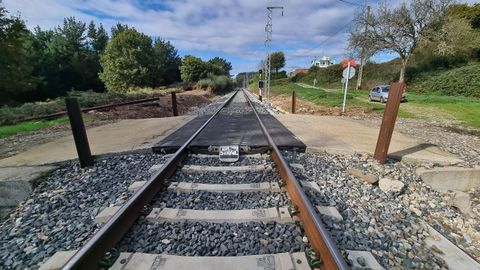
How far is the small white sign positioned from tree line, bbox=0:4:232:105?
124ft

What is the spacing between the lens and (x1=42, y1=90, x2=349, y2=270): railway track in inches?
76.8

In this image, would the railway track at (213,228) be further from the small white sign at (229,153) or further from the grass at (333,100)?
the grass at (333,100)

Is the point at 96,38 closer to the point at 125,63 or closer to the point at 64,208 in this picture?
the point at 125,63

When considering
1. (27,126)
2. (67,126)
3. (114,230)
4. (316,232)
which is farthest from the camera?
(27,126)

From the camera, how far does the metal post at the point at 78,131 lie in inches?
157

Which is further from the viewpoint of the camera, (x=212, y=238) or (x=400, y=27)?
(x=400, y=27)

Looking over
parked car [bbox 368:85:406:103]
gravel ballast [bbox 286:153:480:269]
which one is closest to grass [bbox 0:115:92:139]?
gravel ballast [bbox 286:153:480:269]

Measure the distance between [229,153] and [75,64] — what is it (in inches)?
2323

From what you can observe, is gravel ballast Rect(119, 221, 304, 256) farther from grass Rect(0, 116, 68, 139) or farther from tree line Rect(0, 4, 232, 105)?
tree line Rect(0, 4, 232, 105)

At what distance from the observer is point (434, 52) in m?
27.7

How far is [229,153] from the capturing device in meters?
4.33

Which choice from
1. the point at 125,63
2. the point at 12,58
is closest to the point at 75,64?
the point at 125,63

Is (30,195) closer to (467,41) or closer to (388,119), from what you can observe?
(388,119)

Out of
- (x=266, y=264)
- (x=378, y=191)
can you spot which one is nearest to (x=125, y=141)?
(x=266, y=264)
